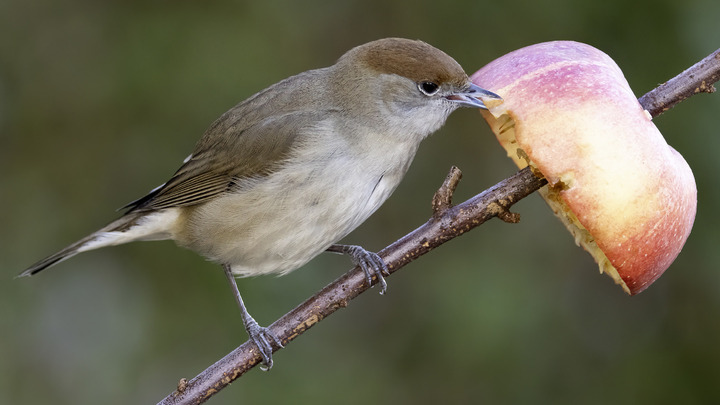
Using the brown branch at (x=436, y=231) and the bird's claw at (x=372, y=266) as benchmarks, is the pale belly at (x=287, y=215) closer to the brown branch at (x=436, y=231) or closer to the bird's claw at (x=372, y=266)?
the bird's claw at (x=372, y=266)

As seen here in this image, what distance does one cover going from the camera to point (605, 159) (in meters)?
2.36

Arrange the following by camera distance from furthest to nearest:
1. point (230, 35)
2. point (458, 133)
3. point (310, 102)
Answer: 1. point (458, 133)
2. point (230, 35)
3. point (310, 102)

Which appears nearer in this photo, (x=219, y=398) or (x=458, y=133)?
(x=219, y=398)

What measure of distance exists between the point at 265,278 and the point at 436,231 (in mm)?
1580

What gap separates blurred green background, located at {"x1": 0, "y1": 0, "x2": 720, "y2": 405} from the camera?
409cm

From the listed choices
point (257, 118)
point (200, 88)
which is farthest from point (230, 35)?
point (257, 118)

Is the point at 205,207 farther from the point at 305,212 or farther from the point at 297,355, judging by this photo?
the point at 297,355

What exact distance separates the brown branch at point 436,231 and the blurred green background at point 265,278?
44.9 inches

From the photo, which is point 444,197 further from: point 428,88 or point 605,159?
point 428,88

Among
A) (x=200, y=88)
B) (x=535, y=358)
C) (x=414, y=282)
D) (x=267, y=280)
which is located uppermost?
(x=200, y=88)

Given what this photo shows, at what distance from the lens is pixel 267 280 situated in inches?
165

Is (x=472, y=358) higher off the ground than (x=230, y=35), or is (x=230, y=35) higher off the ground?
(x=230, y=35)

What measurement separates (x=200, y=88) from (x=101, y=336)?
1.33 m

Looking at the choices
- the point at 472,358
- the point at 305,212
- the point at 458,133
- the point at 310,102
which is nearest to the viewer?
the point at 305,212
